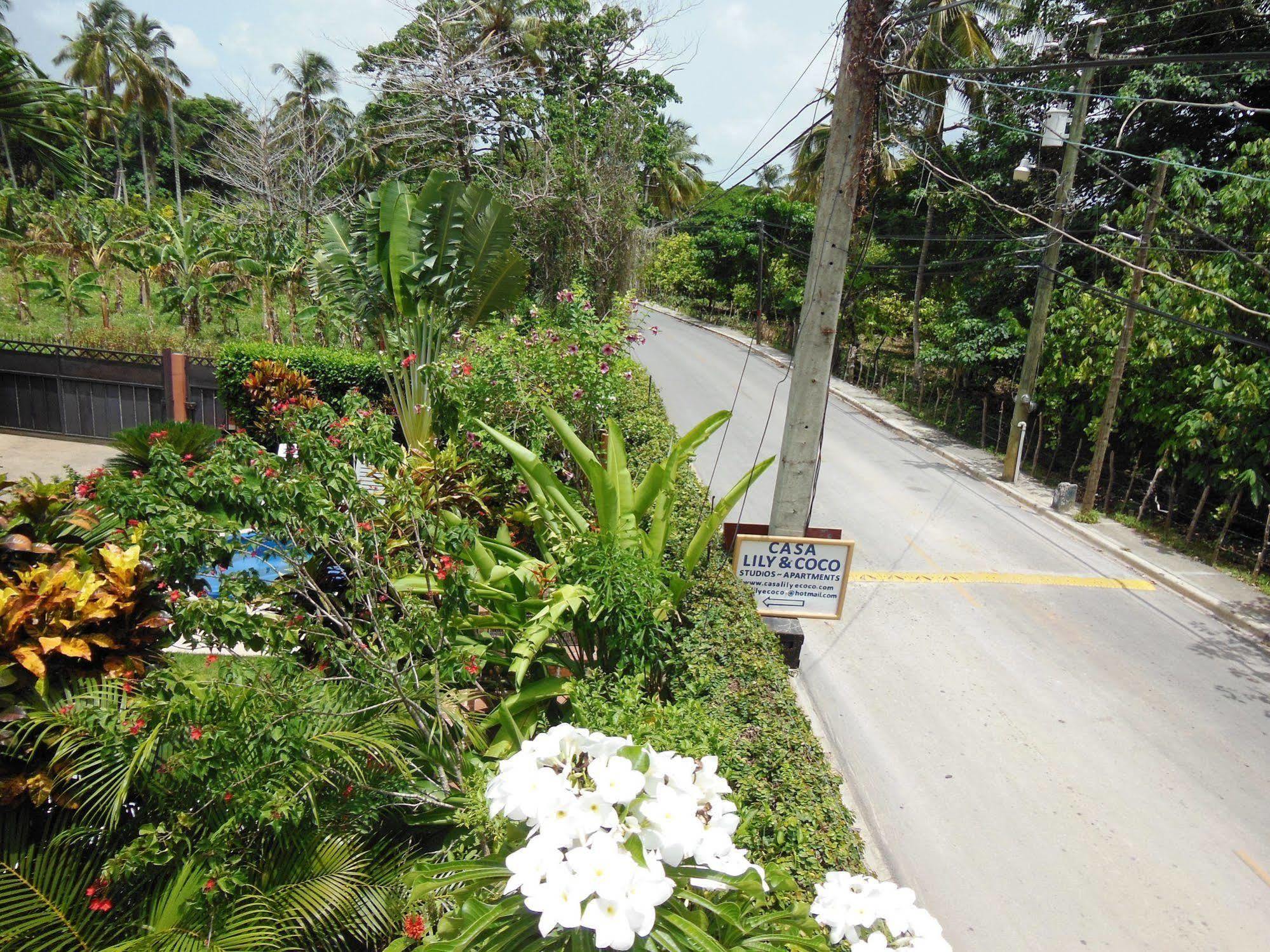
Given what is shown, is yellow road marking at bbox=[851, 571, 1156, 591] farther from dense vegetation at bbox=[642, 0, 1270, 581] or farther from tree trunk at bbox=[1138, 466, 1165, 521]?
tree trunk at bbox=[1138, 466, 1165, 521]

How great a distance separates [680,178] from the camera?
3822 cm

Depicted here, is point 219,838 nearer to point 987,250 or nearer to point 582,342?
point 582,342

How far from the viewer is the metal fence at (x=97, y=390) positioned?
12758mm

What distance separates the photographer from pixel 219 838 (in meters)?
3.17

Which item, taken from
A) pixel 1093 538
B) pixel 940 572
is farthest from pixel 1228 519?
pixel 940 572

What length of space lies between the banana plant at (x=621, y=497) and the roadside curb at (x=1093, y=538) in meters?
7.40

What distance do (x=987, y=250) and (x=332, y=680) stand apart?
58.3ft

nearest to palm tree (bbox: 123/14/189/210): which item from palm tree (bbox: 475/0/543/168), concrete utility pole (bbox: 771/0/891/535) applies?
palm tree (bbox: 475/0/543/168)

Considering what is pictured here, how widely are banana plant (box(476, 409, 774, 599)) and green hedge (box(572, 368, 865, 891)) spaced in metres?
0.39

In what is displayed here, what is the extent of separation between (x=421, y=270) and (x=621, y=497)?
19.5 feet

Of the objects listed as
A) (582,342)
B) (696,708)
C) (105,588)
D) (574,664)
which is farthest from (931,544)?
(105,588)

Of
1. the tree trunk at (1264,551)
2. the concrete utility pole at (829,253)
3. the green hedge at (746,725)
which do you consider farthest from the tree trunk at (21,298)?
the tree trunk at (1264,551)

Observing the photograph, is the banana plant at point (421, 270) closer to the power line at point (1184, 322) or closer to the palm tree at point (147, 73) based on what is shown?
the power line at point (1184, 322)

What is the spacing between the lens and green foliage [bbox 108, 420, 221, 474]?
5965mm
